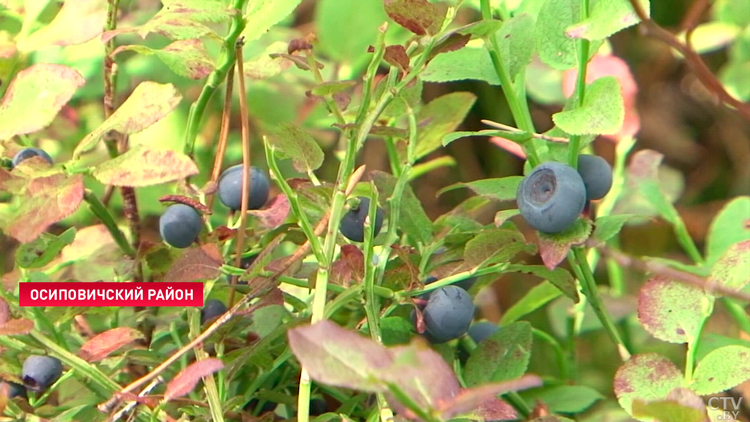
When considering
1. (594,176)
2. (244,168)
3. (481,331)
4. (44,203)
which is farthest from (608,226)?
(44,203)

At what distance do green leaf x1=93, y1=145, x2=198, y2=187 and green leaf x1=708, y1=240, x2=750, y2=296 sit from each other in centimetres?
33

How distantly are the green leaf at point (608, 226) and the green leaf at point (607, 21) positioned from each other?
0.13 m

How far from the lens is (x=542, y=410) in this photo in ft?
1.93

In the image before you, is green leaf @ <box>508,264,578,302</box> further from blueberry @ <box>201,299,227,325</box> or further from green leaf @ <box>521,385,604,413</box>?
blueberry @ <box>201,299,227,325</box>

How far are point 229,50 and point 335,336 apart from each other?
0.92ft

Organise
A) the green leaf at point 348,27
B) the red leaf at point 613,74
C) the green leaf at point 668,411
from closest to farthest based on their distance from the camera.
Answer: the green leaf at point 668,411 < the red leaf at point 613,74 < the green leaf at point 348,27

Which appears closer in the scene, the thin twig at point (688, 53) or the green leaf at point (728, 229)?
the thin twig at point (688, 53)

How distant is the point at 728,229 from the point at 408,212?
0.35 m

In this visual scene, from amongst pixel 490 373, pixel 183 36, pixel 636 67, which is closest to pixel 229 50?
pixel 183 36

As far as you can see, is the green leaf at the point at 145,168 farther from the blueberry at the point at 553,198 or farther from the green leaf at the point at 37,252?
the blueberry at the point at 553,198

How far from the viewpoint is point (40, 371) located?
22.7 inches

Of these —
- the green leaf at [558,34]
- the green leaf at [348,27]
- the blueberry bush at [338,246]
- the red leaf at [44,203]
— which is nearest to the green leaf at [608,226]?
the blueberry bush at [338,246]

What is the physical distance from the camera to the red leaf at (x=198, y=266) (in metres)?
0.55

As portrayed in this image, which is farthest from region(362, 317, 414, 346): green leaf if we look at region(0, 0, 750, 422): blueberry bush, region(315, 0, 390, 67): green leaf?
region(315, 0, 390, 67): green leaf
